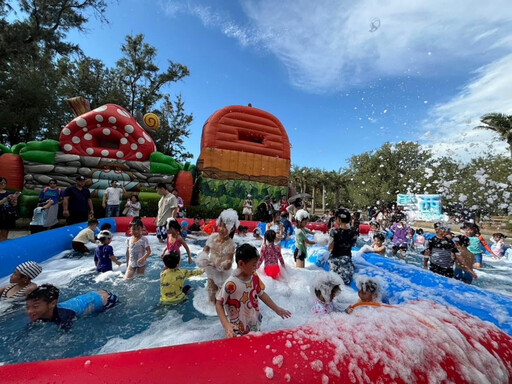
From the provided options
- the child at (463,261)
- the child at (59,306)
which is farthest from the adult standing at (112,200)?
the child at (463,261)

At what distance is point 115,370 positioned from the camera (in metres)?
1.19

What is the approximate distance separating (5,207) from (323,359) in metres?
6.29

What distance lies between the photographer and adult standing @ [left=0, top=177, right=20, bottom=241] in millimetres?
4679

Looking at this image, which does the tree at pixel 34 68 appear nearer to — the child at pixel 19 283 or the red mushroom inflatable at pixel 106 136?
the red mushroom inflatable at pixel 106 136

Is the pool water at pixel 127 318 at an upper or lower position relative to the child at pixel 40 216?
lower

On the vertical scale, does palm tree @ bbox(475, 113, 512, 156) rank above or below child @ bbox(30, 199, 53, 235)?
above

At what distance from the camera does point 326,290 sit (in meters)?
2.56

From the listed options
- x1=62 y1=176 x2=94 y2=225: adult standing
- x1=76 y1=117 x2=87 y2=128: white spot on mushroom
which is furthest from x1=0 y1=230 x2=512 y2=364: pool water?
x1=76 y1=117 x2=87 y2=128: white spot on mushroom

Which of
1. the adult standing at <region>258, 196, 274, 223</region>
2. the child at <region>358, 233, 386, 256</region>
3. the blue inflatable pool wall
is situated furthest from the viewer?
the adult standing at <region>258, 196, 274, 223</region>

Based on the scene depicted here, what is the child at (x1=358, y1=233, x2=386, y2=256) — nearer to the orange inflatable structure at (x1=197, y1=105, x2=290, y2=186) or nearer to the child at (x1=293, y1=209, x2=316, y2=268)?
the child at (x1=293, y1=209, x2=316, y2=268)

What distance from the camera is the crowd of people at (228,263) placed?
2139 mm

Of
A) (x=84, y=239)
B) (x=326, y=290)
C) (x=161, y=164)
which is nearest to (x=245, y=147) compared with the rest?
(x=161, y=164)

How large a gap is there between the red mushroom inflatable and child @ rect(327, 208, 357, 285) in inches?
369

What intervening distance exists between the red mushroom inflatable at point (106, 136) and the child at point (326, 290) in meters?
10.1
